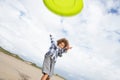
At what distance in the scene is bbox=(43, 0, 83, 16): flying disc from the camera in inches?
384

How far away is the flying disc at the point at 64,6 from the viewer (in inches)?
384

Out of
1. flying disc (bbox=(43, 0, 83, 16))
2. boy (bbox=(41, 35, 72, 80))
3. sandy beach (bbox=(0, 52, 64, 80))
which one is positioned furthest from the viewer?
flying disc (bbox=(43, 0, 83, 16))

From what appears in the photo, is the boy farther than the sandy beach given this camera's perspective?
No

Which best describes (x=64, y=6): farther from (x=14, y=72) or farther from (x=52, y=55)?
(x=14, y=72)

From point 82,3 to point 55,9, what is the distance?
1182 millimetres

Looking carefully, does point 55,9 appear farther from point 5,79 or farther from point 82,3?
point 5,79

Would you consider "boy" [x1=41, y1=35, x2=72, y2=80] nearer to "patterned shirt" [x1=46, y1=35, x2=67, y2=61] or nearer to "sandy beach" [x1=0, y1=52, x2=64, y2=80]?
"patterned shirt" [x1=46, y1=35, x2=67, y2=61]

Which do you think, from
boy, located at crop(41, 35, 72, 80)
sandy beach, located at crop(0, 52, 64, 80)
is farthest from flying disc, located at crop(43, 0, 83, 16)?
sandy beach, located at crop(0, 52, 64, 80)

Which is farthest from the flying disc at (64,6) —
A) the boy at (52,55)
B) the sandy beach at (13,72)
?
the sandy beach at (13,72)

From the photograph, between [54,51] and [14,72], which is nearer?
[54,51]

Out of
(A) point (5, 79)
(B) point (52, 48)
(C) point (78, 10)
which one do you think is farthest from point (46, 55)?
(C) point (78, 10)

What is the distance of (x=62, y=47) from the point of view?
345 inches

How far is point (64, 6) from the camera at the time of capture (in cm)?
1034

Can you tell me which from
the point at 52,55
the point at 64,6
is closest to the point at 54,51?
the point at 52,55
